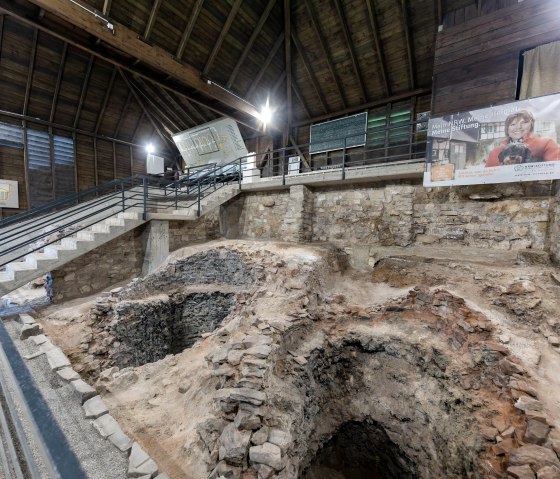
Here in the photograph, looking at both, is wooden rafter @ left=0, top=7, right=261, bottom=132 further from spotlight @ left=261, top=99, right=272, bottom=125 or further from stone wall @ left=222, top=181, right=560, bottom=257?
stone wall @ left=222, top=181, right=560, bottom=257

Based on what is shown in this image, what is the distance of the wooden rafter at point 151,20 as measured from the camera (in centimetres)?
767

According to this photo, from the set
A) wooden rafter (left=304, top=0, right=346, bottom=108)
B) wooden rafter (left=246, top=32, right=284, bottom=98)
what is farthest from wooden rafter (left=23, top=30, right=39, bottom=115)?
wooden rafter (left=304, top=0, right=346, bottom=108)

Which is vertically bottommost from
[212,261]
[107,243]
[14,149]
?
[212,261]

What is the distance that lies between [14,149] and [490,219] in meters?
17.6

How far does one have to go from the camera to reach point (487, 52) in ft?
19.4

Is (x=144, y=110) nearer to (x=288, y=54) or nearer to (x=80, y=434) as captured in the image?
(x=288, y=54)

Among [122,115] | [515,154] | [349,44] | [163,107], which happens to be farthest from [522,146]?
[122,115]

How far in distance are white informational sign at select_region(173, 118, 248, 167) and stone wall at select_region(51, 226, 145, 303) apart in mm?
7255

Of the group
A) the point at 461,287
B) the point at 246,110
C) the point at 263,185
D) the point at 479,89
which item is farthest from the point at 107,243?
the point at 479,89

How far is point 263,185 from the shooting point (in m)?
8.59

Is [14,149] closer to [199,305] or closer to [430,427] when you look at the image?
[199,305]

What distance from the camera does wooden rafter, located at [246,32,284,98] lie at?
10023 mm

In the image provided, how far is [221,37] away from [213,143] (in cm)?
515

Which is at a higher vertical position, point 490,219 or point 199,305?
point 490,219
